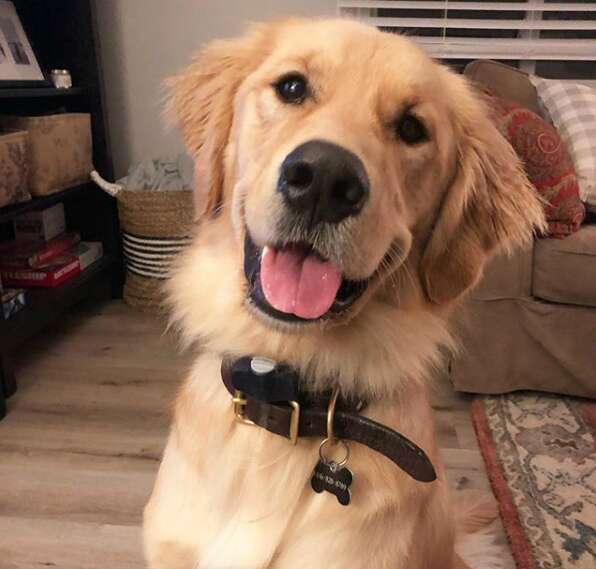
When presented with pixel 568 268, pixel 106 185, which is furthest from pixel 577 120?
pixel 106 185

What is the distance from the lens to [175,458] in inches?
42.7

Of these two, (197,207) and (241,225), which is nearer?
(241,225)

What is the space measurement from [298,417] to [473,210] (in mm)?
463

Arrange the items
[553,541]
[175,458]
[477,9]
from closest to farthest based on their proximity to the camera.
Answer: [175,458]
[553,541]
[477,9]

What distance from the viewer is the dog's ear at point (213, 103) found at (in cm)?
115

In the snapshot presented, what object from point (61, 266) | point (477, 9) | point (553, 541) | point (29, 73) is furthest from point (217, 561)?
point (477, 9)

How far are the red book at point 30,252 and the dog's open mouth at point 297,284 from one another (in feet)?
6.14

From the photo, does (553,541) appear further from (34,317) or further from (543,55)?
(543,55)

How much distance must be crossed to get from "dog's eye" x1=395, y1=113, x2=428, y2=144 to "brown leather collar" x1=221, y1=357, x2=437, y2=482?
0.40m

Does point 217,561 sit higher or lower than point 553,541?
higher

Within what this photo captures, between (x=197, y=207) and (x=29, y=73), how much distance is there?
69.8 inches

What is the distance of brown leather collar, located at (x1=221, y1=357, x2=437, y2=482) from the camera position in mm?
924

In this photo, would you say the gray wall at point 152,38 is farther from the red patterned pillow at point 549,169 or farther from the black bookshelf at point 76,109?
the red patterned pillow at point 549,169

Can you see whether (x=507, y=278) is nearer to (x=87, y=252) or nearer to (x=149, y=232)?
(x=149, y=232)
